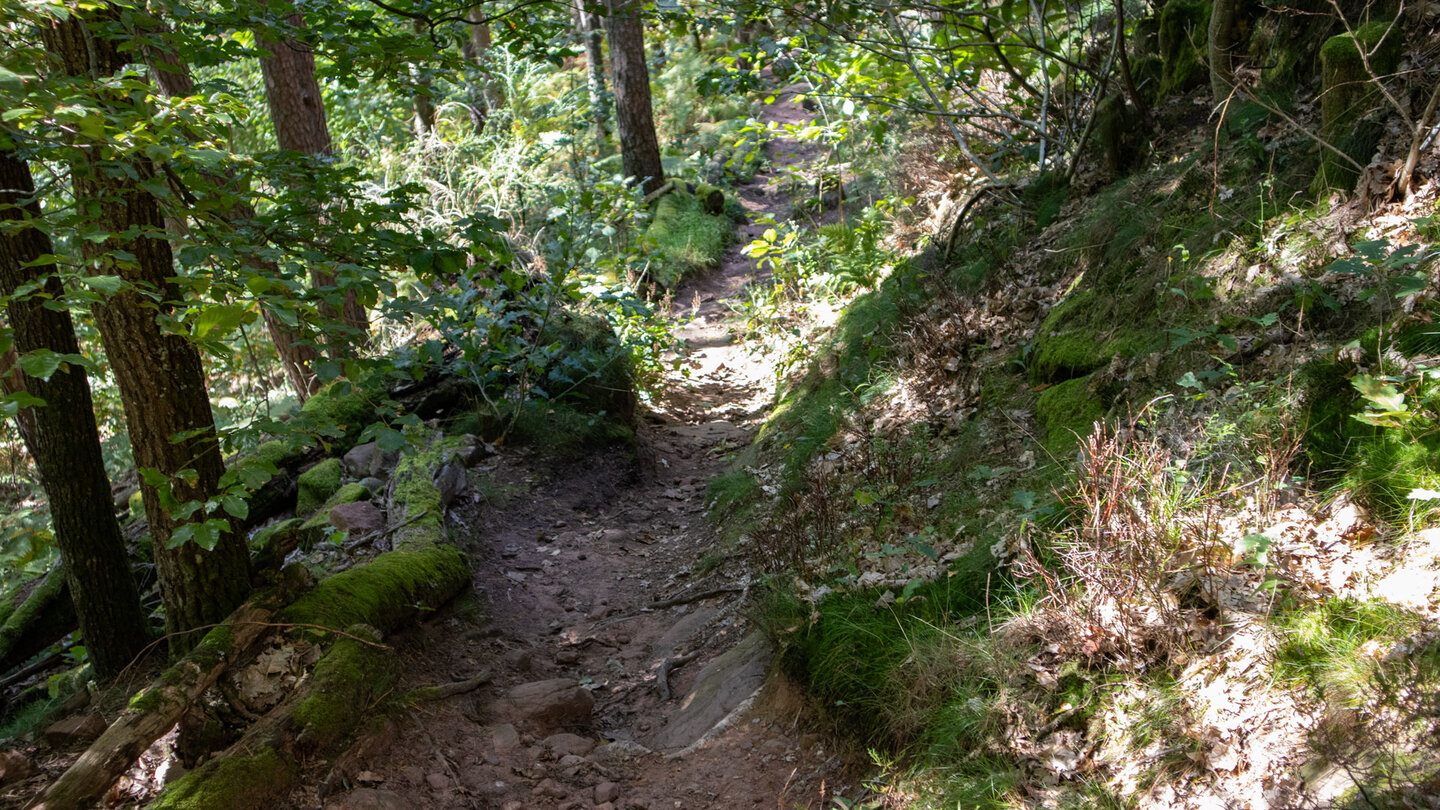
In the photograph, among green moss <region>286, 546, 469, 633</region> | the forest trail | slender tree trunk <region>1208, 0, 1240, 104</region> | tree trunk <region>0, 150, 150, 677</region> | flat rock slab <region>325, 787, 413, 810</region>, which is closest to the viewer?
flat rock slab <region>325, 787, 413, 810</region>

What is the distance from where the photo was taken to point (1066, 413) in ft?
14.2

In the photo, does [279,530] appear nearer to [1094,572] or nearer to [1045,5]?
[1094,572]

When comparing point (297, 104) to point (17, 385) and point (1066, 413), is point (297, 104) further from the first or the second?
point (1066, 413)

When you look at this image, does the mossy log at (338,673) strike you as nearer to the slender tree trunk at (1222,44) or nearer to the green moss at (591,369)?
the green moss at (591,369)

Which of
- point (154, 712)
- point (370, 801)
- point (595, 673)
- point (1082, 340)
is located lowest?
point (595, 673)

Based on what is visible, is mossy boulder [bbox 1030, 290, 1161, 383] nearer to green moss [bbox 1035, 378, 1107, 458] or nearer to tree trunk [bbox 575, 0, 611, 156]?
green moss [bbox 1035, 378, 1107, 458]

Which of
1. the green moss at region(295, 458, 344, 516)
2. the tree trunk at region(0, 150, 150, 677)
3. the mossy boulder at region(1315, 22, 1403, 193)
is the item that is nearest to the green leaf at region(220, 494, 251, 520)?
the tree trunk at region(0, 150, 150, 677)

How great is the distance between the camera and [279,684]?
3.45 meters

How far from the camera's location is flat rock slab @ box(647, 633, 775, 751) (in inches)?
153

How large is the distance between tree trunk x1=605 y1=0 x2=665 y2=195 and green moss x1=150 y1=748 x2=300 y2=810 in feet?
34.4

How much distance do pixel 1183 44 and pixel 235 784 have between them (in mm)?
7625

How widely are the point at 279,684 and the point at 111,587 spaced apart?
133 cm

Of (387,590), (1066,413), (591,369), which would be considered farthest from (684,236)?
(387,590)

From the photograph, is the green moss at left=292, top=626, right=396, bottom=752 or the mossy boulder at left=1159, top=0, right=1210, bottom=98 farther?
the mossy boulder at left=1159, top=0, right=1210, bottom=98
